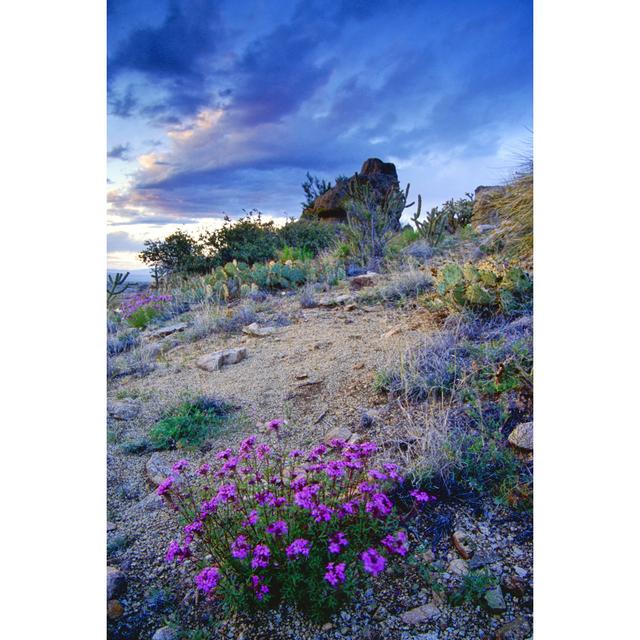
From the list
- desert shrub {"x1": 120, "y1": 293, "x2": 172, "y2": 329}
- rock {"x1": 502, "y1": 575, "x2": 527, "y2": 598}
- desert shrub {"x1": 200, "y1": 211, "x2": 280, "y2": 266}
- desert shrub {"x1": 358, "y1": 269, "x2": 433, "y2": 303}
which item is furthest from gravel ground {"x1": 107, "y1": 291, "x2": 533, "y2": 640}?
desert shrub {"x1": 120, "y1": 293, "x2": 172, "y2": 329}

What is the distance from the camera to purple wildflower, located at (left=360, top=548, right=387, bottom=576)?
3.36ft

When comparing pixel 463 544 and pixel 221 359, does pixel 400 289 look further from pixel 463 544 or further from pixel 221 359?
Result: pixel 463 544

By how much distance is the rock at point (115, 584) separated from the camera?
46.8 inches

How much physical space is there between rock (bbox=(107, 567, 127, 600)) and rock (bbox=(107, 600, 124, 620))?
0.02 m

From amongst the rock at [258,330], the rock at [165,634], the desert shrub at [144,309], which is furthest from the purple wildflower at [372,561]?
the desert shrub at [144,309]

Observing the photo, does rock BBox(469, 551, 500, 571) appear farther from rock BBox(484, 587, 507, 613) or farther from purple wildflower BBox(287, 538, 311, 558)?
purple wildflower BBox(287, 538, 311, 558)

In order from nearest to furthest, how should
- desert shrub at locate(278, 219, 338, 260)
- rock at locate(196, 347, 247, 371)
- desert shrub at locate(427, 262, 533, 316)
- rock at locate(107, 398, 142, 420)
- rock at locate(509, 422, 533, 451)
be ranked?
1. rock at locate(509, 422, 533, 451)
2. rock at locate(107, 398, 142, 420)
3. rock at locate(196, 347, 247, 371)
4. desert shrub at locate(427, 262, 533, 316)
5. desert shrub at locate(278, 219, 338, 260)

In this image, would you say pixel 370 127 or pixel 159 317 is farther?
pixel 159 317

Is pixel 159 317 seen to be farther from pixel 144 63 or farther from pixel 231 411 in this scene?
pixel 144 63

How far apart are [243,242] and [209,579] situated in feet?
10.3
